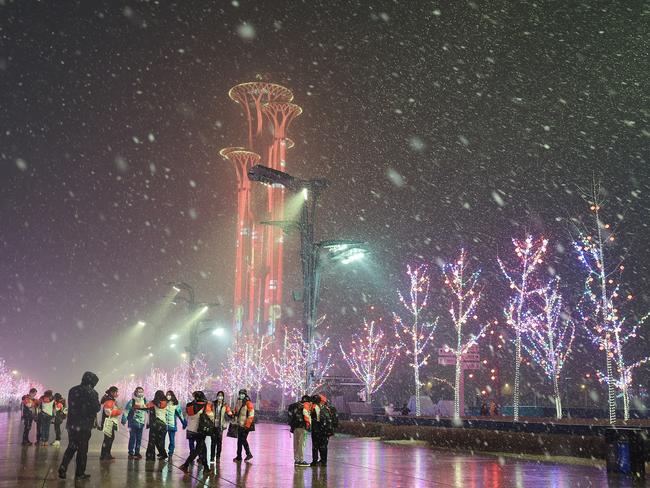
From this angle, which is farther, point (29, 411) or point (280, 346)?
point (280, 346)

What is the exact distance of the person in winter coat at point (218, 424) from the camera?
569 inches

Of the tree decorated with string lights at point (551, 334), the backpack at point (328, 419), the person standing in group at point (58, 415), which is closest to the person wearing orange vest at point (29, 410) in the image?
the person standing in group at point (58, 415)

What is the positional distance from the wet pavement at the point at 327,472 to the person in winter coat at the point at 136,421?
0.97 ft

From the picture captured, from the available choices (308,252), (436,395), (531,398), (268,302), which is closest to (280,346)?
(268,302)

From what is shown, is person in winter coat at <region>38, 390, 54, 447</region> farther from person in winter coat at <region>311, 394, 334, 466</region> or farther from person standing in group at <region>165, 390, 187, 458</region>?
person in winter coat at <region>311, 394, 334, 466</region>

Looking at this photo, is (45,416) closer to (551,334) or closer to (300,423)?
(300,423)

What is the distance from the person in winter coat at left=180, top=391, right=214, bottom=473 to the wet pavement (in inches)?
9.4

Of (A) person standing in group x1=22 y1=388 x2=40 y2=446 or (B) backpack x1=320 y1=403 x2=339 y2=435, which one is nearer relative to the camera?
(B) backpack x1=320 y1=403 x2=339 y2=435

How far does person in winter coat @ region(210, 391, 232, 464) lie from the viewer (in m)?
14.5

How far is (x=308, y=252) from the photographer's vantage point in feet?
98.9

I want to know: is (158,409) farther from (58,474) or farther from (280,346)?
(280,346)

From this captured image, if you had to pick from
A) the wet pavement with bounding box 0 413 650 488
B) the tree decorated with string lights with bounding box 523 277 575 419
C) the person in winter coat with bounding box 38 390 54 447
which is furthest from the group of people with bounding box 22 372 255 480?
the tree decorated with string lights with bounding box 523 277 575 419

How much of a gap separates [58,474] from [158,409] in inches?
148

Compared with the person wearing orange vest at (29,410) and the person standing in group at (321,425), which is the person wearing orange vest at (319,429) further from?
the person wearing orange vest at (29,410)
